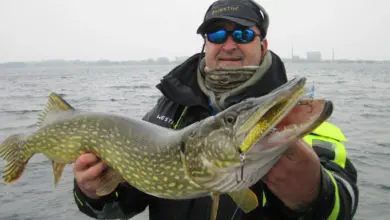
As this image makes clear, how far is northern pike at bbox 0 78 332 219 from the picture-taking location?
4.37 feet

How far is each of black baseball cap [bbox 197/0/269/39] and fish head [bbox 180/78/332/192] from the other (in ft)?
4.04

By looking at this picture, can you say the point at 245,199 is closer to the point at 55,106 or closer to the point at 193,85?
the point at 193,85

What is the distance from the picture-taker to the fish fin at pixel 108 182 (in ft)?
7.12

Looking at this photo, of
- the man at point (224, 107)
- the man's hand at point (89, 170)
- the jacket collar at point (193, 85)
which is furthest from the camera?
the jacket collar at point (193, 85)

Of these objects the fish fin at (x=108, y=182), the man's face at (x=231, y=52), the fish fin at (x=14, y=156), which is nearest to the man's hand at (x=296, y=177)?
the fish fin at (x=108, y=182)

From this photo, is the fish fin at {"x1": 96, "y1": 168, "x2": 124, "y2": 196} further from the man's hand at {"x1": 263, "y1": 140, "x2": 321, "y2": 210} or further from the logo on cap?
the logo on cap

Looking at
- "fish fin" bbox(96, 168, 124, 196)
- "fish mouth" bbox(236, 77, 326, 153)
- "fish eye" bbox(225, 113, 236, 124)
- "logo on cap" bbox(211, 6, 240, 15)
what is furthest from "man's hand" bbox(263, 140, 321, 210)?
"logo on cap" bbox(211, 6, 240, 15)

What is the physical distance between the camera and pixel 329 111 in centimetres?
121

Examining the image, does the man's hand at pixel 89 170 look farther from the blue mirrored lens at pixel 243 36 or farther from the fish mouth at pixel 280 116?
the blue mirrored lens at pixel 243 36

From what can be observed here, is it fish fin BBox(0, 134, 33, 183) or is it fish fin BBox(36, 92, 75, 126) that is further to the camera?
fish fin BBox(0, 134, 33, 183)

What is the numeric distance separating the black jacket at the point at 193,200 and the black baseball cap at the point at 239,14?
0.31 meters

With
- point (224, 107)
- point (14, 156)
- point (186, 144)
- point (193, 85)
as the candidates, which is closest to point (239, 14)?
point (193, 85)

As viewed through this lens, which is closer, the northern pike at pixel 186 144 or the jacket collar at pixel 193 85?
the northern pike at pixel 186 144

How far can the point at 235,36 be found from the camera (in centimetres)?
271
